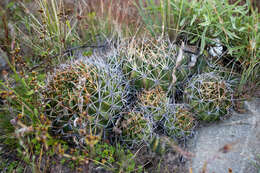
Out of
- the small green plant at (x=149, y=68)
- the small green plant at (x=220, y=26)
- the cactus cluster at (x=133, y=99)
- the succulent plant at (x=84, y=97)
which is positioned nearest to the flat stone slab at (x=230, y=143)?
the cactus cluster at (x=133, y=99)

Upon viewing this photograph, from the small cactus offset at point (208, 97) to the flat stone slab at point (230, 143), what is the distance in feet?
0.50

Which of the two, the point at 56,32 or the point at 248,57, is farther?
the point at 56,32

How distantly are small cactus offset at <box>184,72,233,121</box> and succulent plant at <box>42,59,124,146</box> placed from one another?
2.10 ft

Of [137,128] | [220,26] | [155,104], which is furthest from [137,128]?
[220,26]

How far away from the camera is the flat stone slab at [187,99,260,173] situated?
1.87 meters

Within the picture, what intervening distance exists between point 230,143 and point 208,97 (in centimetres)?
42

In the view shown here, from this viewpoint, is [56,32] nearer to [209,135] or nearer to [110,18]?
[110,18]

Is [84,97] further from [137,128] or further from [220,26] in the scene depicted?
[220,26]

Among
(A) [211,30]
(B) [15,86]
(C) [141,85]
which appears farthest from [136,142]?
(A) [211,30]

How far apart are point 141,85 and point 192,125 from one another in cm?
58

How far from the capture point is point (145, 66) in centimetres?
213

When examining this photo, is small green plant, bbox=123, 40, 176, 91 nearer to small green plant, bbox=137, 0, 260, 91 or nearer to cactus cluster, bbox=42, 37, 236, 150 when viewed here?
cactus cluster, bbox=42, 37, 236, 150

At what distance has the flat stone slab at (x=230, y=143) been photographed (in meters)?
1.87

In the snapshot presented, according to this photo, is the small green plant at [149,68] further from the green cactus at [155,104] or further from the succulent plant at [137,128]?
the succulent plant at [137,128]
